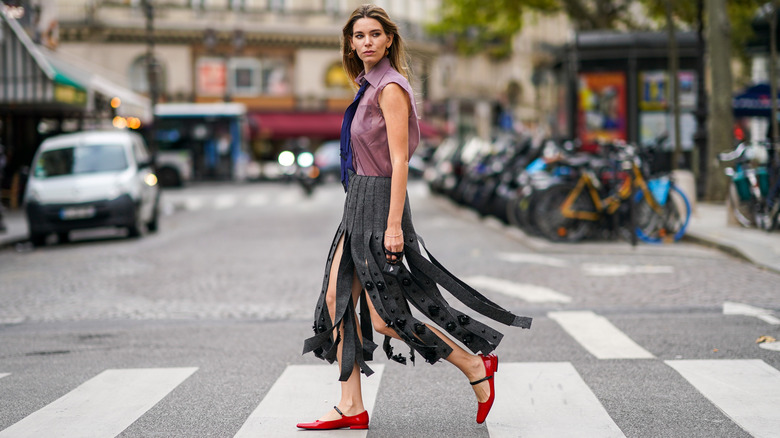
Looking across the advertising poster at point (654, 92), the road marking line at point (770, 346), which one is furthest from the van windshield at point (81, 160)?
the road marking line at point (770, 346)

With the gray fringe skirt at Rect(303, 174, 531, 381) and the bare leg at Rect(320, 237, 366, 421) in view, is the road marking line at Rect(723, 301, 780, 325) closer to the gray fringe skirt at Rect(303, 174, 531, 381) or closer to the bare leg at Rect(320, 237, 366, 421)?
the gray fringe skirt at Rect(303, 174, 531, 381)

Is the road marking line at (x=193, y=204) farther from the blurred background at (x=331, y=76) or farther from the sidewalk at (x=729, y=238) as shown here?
the sidewalk at (x=729, y=238)

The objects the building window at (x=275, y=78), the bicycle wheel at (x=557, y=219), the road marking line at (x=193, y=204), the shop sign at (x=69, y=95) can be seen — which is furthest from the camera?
the building window at (x=275, y=78)

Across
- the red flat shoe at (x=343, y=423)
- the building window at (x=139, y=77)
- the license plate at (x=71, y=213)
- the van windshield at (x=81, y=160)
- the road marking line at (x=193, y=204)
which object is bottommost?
the road marking line at (x=193, y=204)

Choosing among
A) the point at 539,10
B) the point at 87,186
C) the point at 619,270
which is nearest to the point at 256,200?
the point at 539,10

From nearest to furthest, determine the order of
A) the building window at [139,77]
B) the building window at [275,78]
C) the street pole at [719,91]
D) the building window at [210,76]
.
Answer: the street pole at [719,91] < the building window at [139,77] < the building window at [210,76] < the building window at [275,78]

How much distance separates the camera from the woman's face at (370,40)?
4680mm

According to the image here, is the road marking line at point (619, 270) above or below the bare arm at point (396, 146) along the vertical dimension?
below

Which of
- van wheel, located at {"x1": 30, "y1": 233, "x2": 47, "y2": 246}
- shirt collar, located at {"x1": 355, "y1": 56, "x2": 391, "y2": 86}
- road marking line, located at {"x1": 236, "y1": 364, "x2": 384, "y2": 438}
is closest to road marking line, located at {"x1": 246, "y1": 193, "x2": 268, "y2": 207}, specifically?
van wheel, located at {"x1": 30, "y1": 233, "x2": 47, "y2": 246}

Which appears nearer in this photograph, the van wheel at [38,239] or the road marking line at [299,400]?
the road marking line at [299,400]

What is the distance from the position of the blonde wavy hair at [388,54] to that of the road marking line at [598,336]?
2.59 meters

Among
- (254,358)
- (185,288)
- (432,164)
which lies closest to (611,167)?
(185,288)

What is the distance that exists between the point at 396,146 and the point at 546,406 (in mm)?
1550

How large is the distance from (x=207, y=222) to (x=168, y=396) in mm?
15880
